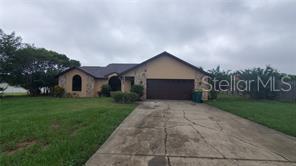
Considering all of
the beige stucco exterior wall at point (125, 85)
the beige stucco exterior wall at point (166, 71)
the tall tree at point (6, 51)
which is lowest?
the beige stucco exterior wall at point (125, 85)

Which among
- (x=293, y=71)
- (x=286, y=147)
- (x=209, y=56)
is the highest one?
(x=209, y=56)

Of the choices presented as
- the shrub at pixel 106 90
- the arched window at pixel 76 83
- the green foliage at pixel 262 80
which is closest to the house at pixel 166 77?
the shrub at pixel 106 90

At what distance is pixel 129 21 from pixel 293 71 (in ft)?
88.0

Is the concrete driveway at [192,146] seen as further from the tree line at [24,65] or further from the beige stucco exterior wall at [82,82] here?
the tree line at [24,65]

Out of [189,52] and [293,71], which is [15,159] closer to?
[189,52]

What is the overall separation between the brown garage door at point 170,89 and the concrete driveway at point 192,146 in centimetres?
1101

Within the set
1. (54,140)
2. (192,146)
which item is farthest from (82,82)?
(192,146)

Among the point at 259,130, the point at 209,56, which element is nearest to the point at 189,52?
the point at 209,56

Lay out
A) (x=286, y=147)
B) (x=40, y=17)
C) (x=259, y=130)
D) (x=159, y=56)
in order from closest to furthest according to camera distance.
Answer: (x=286, y=147), (x=259, y=130), (x=40, y=17), (x=159, y=56)

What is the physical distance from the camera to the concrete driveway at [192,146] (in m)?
4.06

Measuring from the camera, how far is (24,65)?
73.3ft

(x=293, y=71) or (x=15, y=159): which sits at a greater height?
(x=293, y=71)

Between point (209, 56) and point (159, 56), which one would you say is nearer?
point (159, 56)

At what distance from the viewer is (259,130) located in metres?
7.09
